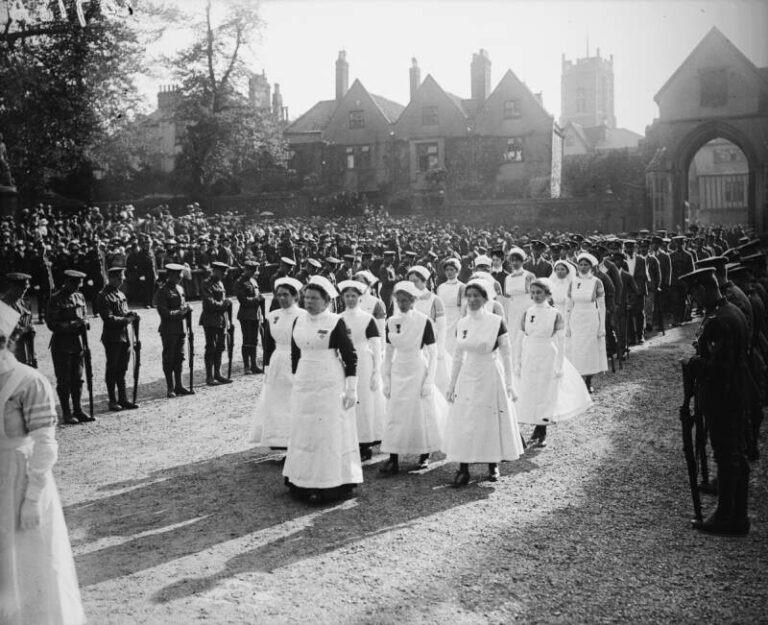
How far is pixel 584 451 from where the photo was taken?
29.7ft

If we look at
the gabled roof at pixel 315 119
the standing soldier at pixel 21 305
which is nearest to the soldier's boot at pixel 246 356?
the standing soldier at pixel 21 305

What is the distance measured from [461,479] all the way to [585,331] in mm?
5452

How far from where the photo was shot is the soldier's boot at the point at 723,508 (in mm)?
6277

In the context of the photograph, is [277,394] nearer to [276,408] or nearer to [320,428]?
[276,408]

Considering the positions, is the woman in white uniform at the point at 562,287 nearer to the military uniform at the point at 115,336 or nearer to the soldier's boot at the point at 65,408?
the military uniform at the point at 115,336

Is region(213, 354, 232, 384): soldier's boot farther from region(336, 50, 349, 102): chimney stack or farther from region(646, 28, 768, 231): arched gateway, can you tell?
region(336, 50, 349, 102): chimney stack

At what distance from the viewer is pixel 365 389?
28.7ft

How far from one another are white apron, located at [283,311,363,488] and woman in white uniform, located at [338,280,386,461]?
0.96 meters

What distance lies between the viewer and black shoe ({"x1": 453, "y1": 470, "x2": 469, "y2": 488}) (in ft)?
25.8

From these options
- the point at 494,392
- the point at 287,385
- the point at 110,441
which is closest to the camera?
the point at 494,392

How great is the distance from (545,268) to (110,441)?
9.49 meters

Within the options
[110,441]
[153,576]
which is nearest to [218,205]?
[110,441]

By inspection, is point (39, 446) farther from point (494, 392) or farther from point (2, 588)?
point (494, 392)

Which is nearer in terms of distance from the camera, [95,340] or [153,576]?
[153,576]
